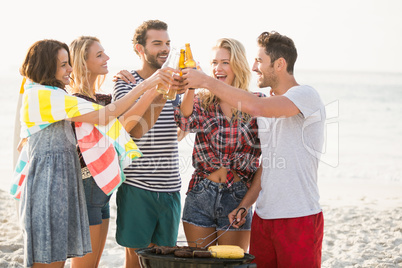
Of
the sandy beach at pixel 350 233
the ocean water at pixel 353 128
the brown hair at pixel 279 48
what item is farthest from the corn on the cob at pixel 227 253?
the sandy beach at pixel 350 233

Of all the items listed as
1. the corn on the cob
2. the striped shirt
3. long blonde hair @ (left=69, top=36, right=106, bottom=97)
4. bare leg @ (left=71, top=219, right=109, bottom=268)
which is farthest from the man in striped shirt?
the corn on the cob

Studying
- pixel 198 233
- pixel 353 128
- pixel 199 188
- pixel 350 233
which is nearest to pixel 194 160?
pixel 199 188

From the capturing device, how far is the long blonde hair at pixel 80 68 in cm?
386

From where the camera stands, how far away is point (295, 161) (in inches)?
120

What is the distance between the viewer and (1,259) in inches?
189

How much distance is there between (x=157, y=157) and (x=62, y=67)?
1.02 m

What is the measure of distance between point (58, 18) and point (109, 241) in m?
25.6

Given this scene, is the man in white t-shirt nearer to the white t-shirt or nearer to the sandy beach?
the white t-shirt

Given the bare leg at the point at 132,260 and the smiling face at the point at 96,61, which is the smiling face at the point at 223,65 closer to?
the smiling face at the point at 96,61

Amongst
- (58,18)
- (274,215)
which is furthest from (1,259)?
(58,18)

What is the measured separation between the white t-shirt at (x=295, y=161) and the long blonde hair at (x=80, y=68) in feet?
5.27

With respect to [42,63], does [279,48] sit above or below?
above

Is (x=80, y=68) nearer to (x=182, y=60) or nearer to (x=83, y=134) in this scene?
(x=83, y=134)

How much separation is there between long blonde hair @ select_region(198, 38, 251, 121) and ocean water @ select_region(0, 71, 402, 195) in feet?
3.19
